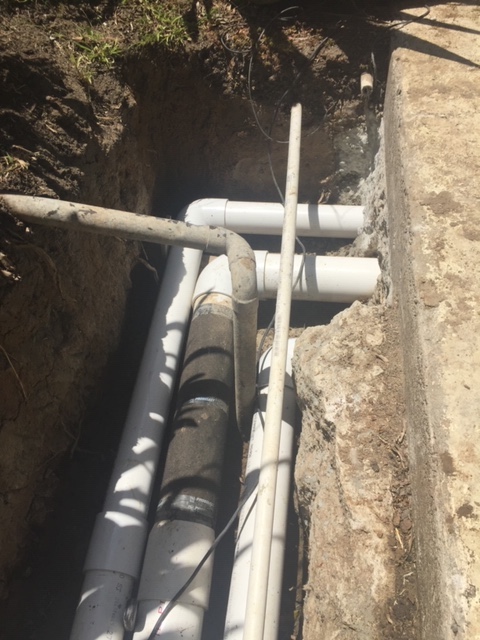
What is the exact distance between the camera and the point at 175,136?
329 cm

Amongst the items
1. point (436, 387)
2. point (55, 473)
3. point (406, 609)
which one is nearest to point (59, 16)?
point (55, 473)

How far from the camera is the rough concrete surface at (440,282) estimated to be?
4.32 feet

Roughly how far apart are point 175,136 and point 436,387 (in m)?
2.61

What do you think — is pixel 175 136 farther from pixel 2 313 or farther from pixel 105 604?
pixel 105 604

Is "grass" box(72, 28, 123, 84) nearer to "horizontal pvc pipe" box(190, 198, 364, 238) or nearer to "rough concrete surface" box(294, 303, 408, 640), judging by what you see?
"horizontal pvc pipe" box(190, 198, 364, 238)

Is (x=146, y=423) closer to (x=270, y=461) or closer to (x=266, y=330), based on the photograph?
(x=266, y=330)

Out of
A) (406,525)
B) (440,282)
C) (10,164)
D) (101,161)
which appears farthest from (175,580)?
(101,161)

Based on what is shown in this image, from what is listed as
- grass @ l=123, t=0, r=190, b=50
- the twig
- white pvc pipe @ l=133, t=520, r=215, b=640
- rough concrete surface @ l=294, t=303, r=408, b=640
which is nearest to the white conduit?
white pvc pipe @ l=133, t=520, r=215, b=640

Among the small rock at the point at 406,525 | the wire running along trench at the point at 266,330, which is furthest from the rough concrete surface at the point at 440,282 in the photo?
the wire running along trench at the point at 266,330

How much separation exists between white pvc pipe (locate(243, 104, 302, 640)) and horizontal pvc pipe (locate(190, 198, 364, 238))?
A: 33.0 inches

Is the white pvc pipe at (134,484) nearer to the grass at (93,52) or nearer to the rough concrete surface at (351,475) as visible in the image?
the rough concrete surface at (351,475)

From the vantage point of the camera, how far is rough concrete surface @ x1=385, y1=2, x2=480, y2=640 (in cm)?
132

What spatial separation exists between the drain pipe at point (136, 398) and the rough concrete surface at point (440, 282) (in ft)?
2.38

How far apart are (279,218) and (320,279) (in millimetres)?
625
